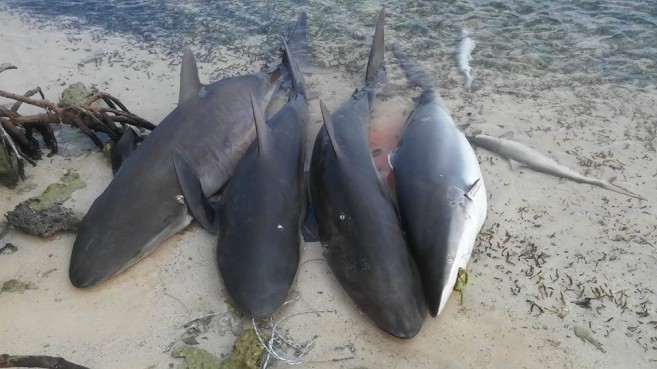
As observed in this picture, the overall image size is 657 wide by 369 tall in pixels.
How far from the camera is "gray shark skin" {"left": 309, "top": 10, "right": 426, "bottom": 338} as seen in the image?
381 cm

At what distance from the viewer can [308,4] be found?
9.62 meters

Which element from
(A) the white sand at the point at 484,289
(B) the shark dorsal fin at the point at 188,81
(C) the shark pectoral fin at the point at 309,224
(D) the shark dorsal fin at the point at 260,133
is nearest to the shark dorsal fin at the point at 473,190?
(A) the white sand at the point at 484,289

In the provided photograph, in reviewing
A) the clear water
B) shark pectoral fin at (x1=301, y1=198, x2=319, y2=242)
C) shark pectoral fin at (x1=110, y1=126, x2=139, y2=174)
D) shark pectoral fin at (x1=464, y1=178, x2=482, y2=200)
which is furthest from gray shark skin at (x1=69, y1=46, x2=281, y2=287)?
the clear water

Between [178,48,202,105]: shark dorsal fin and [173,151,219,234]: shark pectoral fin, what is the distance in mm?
955

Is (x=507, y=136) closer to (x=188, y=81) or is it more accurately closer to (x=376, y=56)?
(x=376, y=56)

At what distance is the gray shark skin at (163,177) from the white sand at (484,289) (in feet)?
0.72

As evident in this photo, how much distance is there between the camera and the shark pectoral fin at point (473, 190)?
4.64 m

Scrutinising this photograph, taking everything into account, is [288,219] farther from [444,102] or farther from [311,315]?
[444,102]

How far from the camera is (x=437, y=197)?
15.1ft

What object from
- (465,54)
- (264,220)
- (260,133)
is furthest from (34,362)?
(465,54)

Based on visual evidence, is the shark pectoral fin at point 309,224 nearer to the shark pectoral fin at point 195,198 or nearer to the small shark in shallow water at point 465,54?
the shark pectoral fin at point 195,198

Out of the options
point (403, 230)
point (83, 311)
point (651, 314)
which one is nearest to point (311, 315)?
point (403, 230)

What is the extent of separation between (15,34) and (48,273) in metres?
6.19

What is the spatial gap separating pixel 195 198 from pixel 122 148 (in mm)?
1240
